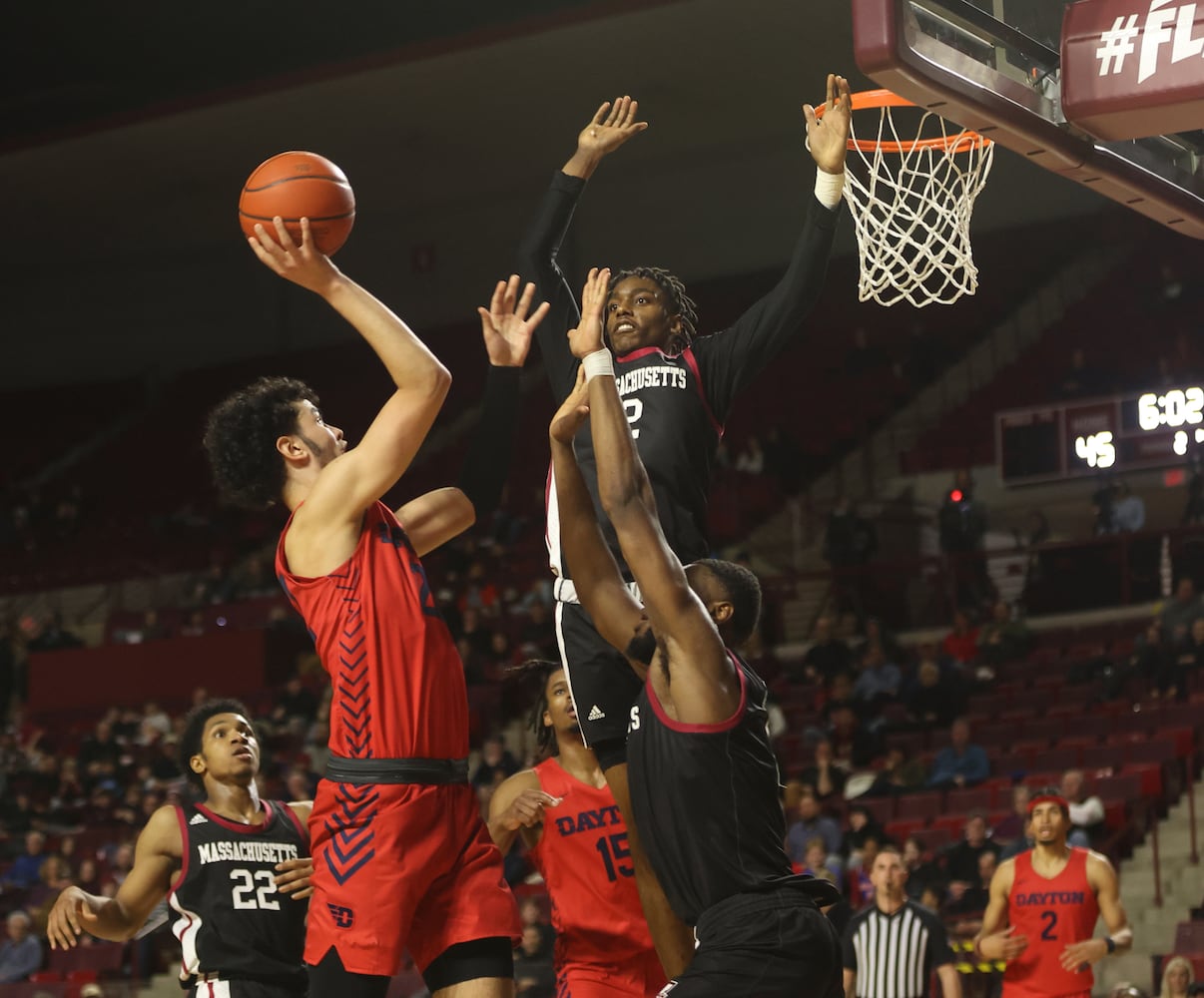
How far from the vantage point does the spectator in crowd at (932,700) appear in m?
14.5

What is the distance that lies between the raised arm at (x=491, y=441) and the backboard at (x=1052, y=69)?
4.28ft

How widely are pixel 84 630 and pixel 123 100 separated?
6.78 metres

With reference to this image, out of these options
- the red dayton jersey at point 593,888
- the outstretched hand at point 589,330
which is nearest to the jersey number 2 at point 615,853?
the red dayton jersey at point 593,888

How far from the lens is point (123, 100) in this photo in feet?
75.9

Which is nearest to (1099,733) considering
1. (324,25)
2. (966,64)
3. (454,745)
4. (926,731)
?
(926,731)

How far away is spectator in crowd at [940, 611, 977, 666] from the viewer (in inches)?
624

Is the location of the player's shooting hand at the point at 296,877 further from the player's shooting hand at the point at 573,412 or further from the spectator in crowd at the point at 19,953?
the spectator in crowd at the point at 19,953

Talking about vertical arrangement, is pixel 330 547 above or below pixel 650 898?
above

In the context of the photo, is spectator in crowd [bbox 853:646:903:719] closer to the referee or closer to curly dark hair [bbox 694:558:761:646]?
the referee

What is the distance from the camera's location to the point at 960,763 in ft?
43.9

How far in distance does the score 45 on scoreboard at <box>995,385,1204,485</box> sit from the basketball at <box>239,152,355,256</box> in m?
11.3

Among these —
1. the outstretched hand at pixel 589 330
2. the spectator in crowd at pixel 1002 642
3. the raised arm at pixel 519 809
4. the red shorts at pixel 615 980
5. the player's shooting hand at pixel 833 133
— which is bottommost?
the red shorts at pixel 615 980

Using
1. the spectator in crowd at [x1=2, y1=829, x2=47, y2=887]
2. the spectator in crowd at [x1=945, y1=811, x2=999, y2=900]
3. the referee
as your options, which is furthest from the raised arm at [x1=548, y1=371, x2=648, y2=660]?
the spectator in crowd at [x1=2, y1=829, x2=47, y2=887]

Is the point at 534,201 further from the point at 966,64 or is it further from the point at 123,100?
the point at 966,64
